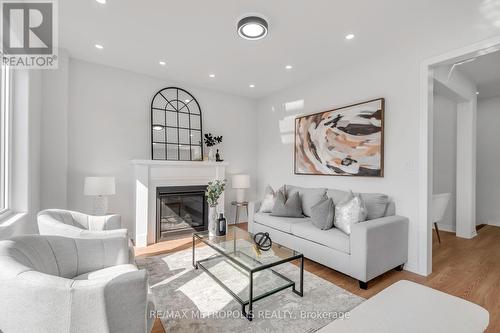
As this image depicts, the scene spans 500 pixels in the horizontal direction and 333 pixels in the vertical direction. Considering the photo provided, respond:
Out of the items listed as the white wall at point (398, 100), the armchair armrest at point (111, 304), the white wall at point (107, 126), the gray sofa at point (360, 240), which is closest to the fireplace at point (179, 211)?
the white wall at point (107, 126)

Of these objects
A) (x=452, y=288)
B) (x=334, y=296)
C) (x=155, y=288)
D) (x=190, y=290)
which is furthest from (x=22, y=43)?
(x=452, y=288)

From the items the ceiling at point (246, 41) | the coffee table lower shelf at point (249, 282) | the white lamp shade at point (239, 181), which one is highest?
the ceiling at point (246, 41)

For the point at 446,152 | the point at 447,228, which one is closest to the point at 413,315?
A: the point at 447,228

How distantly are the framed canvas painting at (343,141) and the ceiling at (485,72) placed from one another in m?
1.52

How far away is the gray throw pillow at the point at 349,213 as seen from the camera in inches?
109

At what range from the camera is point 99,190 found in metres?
3.23

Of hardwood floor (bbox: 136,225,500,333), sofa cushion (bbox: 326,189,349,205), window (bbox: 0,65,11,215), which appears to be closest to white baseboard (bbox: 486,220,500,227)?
hardwood floor (bbox: 136,225,500,333)

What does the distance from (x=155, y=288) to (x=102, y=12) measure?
113 inches

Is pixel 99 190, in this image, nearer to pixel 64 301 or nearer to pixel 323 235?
pixel 64 301

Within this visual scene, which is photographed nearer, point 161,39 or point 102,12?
point 102,12

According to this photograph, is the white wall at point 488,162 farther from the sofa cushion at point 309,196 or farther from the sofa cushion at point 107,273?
the sofa cushion at point 107,273

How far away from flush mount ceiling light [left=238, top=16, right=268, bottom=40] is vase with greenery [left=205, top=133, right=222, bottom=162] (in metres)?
2.34

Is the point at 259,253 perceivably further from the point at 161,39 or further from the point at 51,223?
the point at 161,39

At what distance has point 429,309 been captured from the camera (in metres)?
1.36
